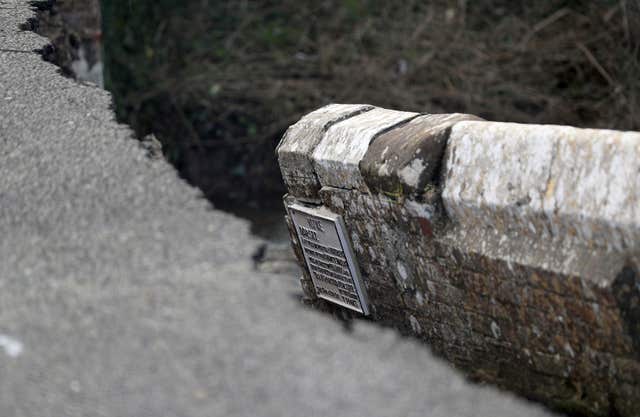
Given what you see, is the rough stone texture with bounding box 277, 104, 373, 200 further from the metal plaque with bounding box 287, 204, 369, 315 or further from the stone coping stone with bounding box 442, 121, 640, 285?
the stone coping stone with bounding box 442, 121, 640, 285

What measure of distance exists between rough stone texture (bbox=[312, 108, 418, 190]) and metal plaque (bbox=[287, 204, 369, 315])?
142 mm

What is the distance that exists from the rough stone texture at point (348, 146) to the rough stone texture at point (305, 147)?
4cm

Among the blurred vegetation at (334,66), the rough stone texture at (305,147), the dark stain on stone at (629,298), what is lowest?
the blurred vegetation at (334,66)

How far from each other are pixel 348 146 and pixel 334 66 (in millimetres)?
5725

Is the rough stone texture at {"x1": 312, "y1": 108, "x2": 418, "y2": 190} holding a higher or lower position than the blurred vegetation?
higher

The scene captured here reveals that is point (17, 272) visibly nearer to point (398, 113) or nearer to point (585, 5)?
point (398, 113)

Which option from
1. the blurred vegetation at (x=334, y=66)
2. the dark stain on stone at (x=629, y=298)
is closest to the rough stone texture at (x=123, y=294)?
the dark stain on stone at (x=629, y=298)

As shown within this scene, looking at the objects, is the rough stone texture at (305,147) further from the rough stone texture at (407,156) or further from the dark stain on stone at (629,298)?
the dark stain on stone at (629,298)

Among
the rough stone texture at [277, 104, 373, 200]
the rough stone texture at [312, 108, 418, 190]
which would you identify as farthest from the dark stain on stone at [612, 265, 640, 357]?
the rough stone texture at [277, 104, 373, 200]

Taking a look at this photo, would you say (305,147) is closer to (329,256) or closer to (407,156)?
(329,256)

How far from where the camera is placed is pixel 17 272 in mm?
1937

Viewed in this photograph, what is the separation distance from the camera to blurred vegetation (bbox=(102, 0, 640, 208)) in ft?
27.4

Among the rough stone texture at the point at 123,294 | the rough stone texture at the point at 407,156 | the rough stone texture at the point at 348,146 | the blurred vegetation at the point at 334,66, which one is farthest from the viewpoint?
the blurred vegetation at the point at 334,66

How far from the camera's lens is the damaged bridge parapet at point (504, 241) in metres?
2.28
